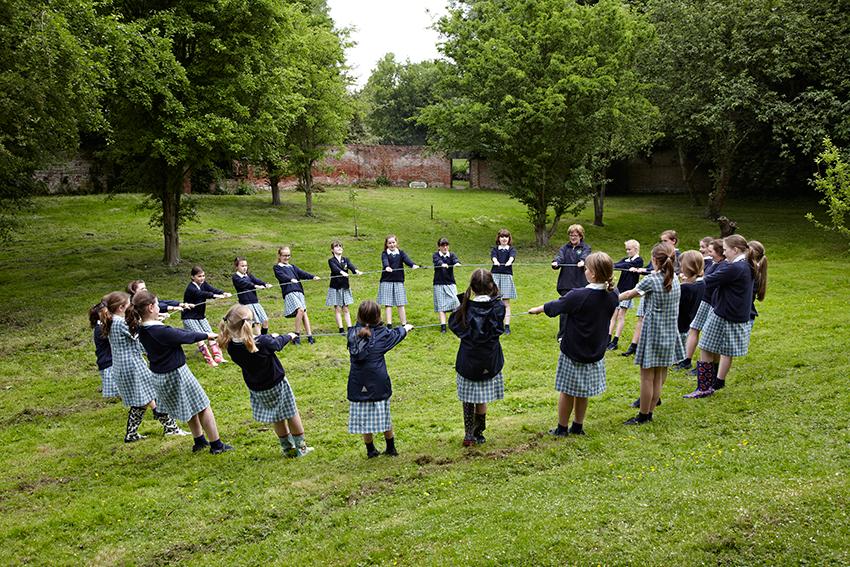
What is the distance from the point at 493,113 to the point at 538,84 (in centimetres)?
190

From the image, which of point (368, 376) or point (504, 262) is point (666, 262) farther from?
point (504, 262)

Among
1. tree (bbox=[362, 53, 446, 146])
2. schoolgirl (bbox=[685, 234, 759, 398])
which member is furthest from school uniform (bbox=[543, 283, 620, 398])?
tree (bbox=[362, 53, 446, 146])

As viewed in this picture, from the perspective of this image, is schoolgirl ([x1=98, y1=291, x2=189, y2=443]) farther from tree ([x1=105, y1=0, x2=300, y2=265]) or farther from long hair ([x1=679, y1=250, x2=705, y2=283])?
tree ([x1=105, y1=0, x2=300, y2=265])

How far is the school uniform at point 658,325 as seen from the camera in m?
6.22

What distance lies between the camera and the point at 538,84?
20.6 meters

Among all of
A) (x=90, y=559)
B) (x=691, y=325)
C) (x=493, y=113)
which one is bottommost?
(x=90, y=559)

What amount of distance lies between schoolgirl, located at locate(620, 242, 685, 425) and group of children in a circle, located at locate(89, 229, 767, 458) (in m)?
0.01

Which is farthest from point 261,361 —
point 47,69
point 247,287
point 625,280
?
point 47,69

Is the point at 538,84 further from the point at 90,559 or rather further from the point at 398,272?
the point at 90,559

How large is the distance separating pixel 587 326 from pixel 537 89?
51.7 feet

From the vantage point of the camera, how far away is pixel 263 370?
19.1ft

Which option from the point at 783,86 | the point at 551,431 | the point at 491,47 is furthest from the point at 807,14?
the point at 551,431

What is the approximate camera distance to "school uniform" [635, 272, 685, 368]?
6.22 m

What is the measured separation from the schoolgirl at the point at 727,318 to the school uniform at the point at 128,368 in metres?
6.72
